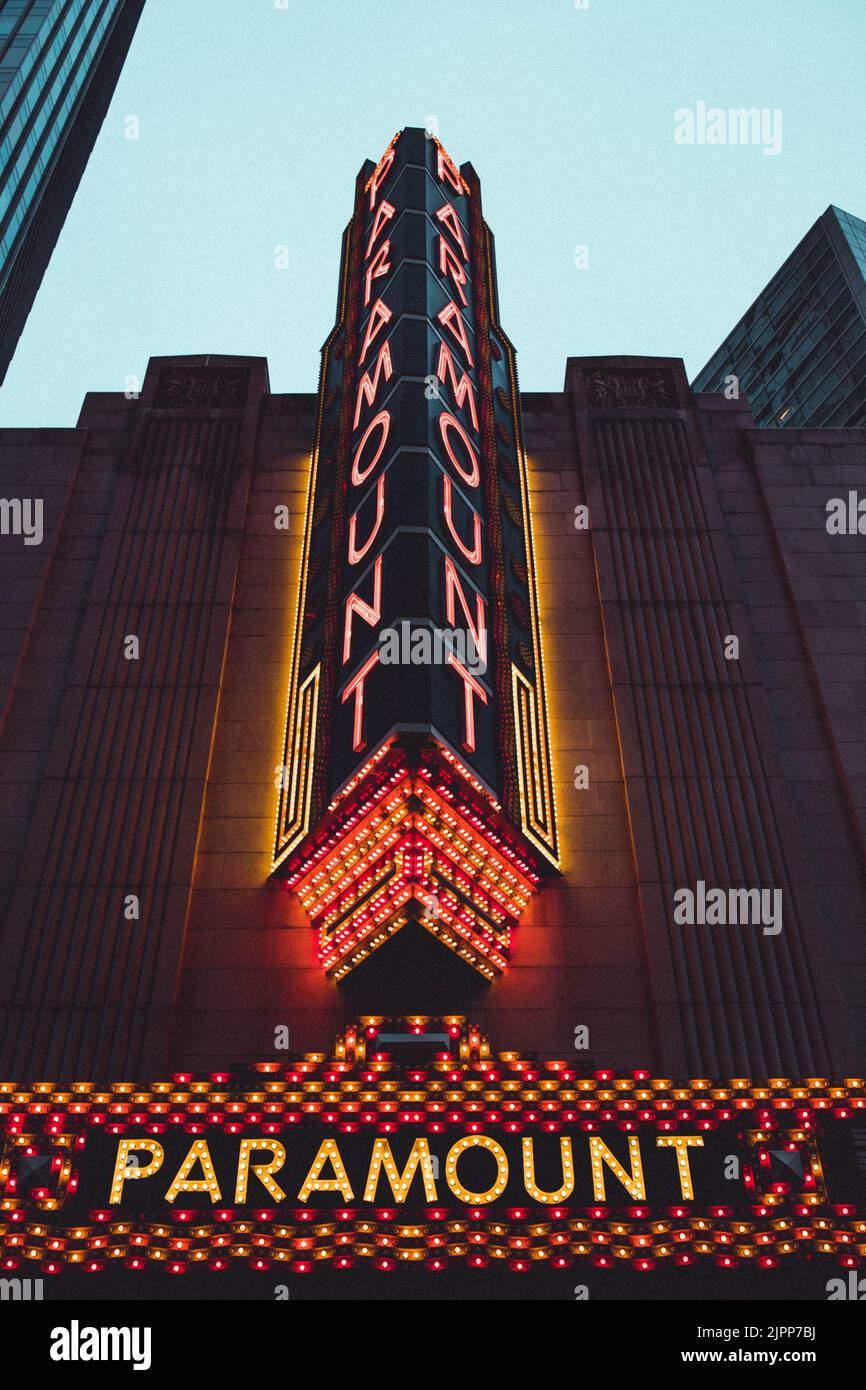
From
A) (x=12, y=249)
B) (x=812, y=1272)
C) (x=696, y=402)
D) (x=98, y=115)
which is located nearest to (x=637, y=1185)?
(x=812, y=1272)

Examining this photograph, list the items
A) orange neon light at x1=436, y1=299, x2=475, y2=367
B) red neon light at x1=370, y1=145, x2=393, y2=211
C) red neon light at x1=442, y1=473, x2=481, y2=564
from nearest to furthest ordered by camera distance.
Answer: red neon light at x1=442, y1=473, x2=481, y2=564 → orange neon light at x1=436, y1=299, x2=475, y2=367 → red neon light at x1=370, y1=145, x2=393, y2=211

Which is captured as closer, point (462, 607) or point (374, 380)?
point (462, 607)

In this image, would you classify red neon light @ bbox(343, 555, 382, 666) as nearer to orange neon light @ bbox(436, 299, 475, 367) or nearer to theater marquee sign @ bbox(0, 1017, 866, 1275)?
theater marquee sign @ bbox(0, 1017, 866, 1275)

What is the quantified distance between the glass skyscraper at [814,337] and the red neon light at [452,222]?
3525 cm

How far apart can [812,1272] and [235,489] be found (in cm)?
1664

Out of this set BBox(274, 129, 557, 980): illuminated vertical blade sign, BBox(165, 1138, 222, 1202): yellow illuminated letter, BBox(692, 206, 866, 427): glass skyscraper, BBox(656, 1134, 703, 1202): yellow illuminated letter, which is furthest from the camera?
BBox(692, 206, 866, 427): glass skyscraper

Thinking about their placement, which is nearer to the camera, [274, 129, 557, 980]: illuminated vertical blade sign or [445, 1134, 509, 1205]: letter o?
[445, 1134, 509, 1205]: letter o

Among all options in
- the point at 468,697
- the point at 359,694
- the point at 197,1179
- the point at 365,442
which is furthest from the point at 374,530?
the point at 197,1179

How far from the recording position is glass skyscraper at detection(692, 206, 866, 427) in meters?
53.8

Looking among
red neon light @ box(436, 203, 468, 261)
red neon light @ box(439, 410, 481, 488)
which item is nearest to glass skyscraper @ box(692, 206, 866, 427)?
red neon light @ box(436, 203, 468, 261)

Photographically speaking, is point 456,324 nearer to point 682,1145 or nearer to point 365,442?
point 365,442

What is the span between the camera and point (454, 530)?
620 inches

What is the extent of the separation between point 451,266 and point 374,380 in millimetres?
3743

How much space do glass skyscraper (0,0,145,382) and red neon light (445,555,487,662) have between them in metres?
43.8
